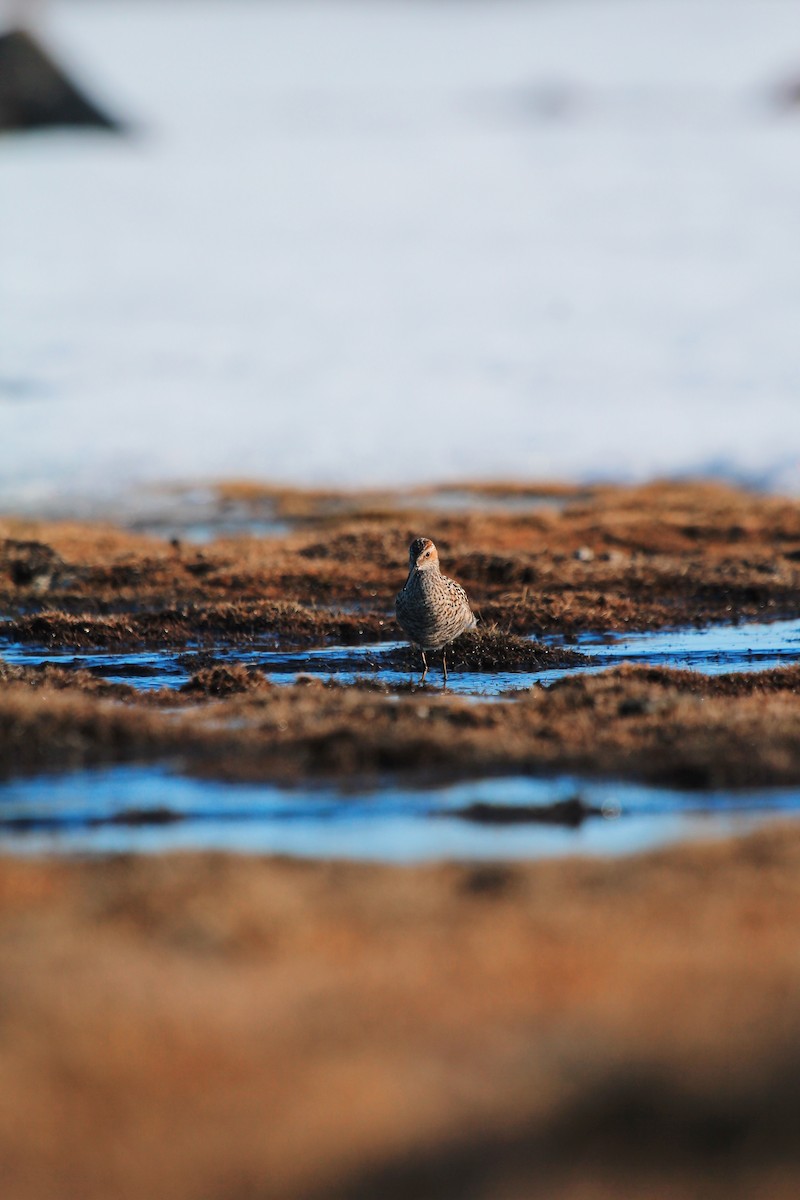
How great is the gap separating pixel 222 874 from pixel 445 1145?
181 inches

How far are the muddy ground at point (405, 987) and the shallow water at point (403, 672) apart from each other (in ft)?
10.2

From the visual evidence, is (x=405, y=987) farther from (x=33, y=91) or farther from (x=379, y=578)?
(x=33, y=91)

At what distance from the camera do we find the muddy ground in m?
6.90

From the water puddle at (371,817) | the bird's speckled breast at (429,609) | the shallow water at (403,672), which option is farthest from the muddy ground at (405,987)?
the shallow water at (403,672)

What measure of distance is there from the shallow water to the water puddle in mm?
6930

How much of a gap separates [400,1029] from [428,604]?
12745mm

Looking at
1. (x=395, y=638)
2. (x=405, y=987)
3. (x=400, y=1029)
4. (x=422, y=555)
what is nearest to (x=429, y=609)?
(x=422, y=555)

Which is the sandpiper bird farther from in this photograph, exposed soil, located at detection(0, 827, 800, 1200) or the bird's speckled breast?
exposed soil, located at detection(0, 827, 800, 1200)

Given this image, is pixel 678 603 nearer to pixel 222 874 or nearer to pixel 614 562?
pixel 614 562

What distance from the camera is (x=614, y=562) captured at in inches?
1548

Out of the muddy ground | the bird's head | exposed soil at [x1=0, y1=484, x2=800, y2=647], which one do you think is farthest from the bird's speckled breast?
exposed soil at [x1=0, y1=484, x2=800, y2=647]

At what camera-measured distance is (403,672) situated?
23594 mm

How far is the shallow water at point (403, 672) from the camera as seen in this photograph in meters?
22.8

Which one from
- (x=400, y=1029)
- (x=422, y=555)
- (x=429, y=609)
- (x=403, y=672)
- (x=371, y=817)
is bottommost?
(x=400, y=1029)
